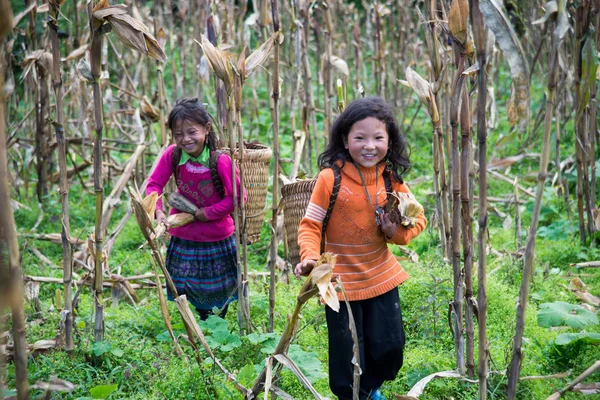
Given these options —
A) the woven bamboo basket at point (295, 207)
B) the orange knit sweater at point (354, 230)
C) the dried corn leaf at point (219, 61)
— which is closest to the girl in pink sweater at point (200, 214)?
the woven bamboo basket at point (295, 207)

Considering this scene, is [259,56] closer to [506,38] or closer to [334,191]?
[334,191]

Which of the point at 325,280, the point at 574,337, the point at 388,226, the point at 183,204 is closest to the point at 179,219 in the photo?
the point at 183,204

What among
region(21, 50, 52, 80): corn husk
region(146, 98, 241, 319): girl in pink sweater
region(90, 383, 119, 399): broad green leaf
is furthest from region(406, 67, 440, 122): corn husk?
region(21, 50, 52, 80): corn husk

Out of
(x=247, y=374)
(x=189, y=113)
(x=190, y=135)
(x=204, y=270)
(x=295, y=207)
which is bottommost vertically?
(x=247, y=374)

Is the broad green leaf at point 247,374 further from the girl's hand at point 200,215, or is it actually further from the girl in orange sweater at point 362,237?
the girl's hand at point 200,215

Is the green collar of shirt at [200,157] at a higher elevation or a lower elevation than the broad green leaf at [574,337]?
higher

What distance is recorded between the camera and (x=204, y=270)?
124 inches

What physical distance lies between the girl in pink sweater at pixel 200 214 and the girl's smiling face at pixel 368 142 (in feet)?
2.96

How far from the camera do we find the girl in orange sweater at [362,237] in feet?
7.40

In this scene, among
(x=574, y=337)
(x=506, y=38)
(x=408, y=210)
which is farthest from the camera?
(x=574, y=337)

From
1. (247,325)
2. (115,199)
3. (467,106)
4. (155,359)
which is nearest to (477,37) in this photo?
(467,106)

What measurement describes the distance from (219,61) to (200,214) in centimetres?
86

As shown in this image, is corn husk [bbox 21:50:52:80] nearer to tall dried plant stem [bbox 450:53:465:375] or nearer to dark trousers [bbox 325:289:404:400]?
dark trousers [bbox 325:289:404:400]

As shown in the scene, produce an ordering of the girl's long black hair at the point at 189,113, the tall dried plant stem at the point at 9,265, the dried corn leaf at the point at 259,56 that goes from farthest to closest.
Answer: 1. the girl's long black hair at the point at 189,113
2. the dried corn leaf at the point at 259,56
3. the tall dried plant stem at the point at 9,265
